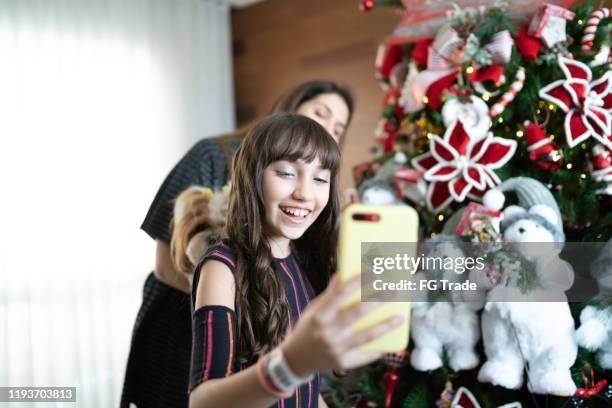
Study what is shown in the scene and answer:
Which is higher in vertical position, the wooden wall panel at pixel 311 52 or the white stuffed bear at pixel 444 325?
the wooden wall panel at pixel 311 52

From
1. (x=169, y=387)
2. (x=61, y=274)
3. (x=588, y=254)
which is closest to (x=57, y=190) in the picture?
(x=61, y=274)

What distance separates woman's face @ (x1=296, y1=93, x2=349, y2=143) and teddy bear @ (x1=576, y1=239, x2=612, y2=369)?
755mm

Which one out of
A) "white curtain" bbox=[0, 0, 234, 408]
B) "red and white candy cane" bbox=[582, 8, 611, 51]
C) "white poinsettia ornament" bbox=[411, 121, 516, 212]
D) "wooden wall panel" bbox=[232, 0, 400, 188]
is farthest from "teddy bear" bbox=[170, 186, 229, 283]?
"wooden wall panel" bbox=[232, 0, 400, 188]

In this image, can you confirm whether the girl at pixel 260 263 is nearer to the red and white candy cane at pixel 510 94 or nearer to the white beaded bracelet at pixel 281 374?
the white beaded bracelet at pixel 281 374

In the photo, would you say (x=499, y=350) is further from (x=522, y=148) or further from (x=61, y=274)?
(x=61, y=274)

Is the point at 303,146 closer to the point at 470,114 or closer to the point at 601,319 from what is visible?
the point at 470,114

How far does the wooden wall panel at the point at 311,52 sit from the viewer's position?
2.45 m

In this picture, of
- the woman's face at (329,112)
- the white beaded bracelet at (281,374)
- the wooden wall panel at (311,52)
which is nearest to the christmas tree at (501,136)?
the woman's face at (329,112)

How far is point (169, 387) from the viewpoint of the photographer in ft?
3.96

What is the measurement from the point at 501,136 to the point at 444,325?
533 mm

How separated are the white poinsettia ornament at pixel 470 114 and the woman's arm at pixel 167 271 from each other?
0.81m

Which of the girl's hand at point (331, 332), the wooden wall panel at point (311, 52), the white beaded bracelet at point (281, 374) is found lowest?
the white beaded bracelet at point (281, 374)

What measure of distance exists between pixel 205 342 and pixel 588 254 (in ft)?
2.99

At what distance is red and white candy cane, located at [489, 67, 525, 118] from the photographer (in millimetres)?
1223
